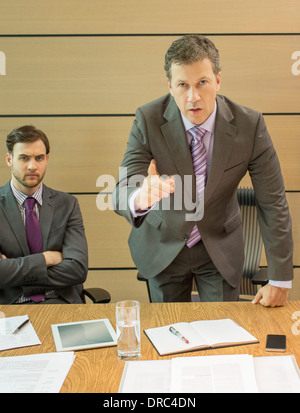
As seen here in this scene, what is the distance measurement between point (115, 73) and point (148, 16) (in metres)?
0.43

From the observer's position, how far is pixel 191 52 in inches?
63.7

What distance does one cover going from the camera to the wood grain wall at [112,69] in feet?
9.13

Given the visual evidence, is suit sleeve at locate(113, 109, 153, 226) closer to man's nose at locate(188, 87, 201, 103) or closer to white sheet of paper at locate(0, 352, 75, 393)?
A: man's nose at locate(188, 87, 201, 103)

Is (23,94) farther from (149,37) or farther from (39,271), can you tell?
(39,271)

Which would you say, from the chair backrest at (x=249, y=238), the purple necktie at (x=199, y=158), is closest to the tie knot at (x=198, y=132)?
the purple necktie at (x=199, y=158)

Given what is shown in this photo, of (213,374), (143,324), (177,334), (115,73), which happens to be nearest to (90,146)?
(115,73)

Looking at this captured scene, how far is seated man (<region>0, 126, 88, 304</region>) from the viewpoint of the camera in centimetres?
217

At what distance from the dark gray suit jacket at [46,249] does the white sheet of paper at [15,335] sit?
22.5 inches

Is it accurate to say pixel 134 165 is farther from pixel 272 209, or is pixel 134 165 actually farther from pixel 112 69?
pixel 112 69

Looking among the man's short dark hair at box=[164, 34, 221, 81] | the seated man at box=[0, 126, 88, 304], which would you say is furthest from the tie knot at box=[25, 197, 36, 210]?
the man's short dark hair at box=[164, 34, 221, 81]

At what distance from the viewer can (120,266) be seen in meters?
2.97

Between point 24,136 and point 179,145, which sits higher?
point 24,136

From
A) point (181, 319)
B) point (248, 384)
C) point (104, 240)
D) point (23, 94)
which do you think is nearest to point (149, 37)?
point (23, 94)

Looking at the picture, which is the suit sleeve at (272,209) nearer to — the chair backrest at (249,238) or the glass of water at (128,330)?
the chair backrest at (249,238)
